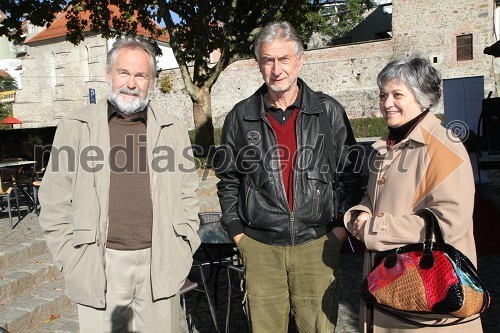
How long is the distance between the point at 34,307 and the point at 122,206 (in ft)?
7.42

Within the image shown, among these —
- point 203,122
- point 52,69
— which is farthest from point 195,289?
point 52,69

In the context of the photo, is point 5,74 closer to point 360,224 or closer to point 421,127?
point 360,224

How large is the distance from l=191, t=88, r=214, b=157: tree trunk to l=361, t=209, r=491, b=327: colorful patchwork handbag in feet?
31.3

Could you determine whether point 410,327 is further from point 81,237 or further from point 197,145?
point 197,145

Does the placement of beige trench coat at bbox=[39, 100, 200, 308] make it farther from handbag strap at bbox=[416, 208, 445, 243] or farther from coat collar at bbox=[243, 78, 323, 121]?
handbag strap at bbox=[416, 208, 445, 243]

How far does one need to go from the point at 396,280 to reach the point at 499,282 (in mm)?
3373

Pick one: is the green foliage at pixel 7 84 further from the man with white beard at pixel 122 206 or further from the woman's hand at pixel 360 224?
the woman's hand at pixel 360 224

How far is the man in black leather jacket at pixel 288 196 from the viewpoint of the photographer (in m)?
2.51

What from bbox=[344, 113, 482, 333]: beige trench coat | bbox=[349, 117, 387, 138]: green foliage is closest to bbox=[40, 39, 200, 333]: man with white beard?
bbox=[344, 113, 482, 333]: beige trench coat

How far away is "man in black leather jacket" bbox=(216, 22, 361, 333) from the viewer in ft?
8.22

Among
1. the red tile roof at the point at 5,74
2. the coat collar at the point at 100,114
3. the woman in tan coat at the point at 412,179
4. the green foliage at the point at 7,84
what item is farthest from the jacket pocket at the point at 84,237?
the red tile roof at the point at 5,74

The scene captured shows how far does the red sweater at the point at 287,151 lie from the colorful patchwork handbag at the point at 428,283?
2.17 feet

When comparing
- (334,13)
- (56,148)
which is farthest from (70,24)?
(334,13)

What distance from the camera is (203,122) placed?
11.6 m
